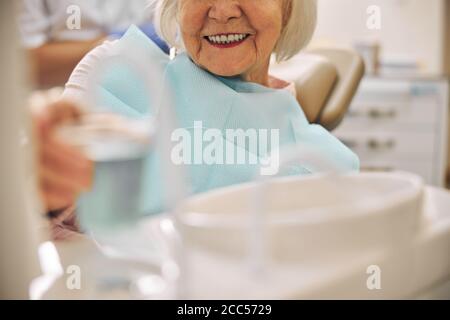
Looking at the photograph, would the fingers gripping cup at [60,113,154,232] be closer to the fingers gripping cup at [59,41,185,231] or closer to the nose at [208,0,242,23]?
the fingers gripping cup at [59,41,185,231]

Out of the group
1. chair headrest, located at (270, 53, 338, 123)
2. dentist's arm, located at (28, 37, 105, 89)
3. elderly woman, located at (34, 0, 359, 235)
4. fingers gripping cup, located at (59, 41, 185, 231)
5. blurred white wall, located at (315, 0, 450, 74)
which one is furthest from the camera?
blurred white wall, located at (315, 0, 450, 74)

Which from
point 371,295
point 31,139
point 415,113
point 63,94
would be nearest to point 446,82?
point 415,113

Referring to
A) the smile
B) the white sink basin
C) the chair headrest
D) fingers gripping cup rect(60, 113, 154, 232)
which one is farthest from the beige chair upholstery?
fingers gripping cup rect(60, 113, 154, 232)

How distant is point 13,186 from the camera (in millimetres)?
584

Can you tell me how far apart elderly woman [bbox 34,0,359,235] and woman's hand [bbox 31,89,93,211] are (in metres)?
0.18

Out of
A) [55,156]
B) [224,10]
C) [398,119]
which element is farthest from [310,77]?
[55,156]

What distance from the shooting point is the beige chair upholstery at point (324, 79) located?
40.2 inches

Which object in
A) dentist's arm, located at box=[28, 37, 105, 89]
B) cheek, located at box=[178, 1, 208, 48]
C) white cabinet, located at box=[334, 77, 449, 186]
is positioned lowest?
white cabinet, located at box=[334, 77, 449, 186]

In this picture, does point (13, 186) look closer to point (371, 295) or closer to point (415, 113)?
point (371, 295)

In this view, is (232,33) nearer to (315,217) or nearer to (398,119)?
(315,217)

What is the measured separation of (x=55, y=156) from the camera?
1.99ft

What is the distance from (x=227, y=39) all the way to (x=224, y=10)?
0.17 feet

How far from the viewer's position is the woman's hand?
0.60 meters
